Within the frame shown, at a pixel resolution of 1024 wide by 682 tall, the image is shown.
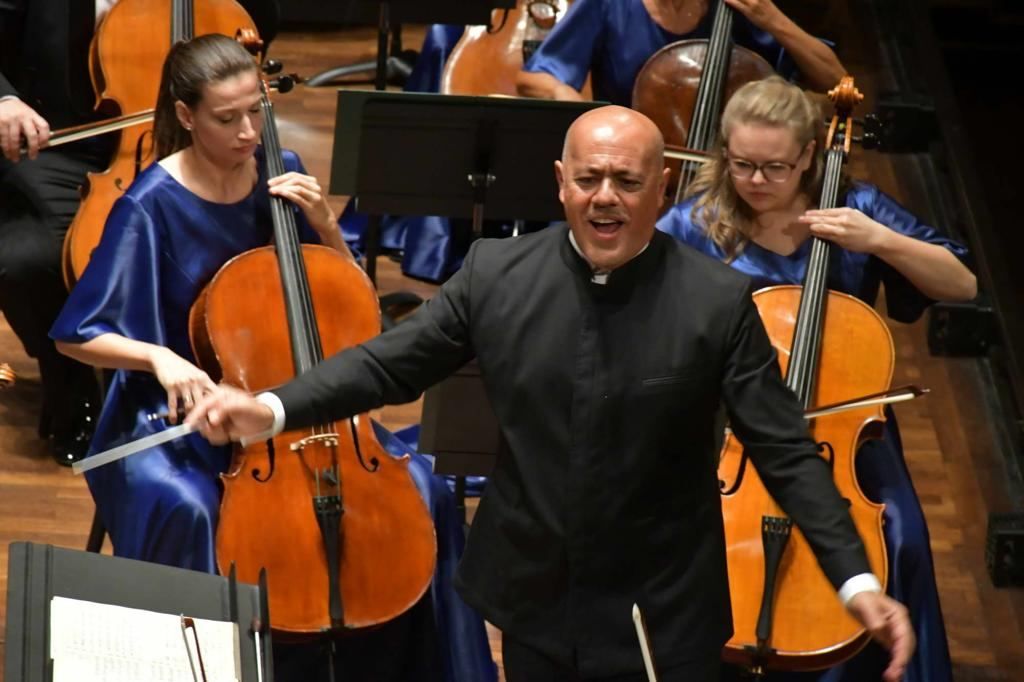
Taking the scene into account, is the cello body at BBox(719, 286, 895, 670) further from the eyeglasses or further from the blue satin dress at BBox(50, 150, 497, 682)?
the blue satin dress at BBox(50, 150, 497, 682)

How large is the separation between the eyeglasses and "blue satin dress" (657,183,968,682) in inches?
5.9

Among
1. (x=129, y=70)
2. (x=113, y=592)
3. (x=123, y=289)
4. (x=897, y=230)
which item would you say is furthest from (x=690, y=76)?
(x=113, y=592)

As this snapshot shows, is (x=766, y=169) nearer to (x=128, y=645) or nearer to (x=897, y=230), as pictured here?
(x=897, y=230)

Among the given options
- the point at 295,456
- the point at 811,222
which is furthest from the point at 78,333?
the point at 811,222

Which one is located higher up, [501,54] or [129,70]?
[501,54]

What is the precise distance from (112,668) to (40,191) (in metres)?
2.12

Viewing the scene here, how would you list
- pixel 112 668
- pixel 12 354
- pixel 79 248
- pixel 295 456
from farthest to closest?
1. pixel 12 354
2. pixel 79 248
3. pixel 295 456
4. pixel 112 668

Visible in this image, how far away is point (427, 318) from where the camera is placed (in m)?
2.23

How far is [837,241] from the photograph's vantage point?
9.68 ft

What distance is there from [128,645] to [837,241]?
157 centimetres

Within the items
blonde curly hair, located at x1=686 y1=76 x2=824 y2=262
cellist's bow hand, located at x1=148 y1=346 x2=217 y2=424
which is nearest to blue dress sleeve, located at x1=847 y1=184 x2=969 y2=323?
blonde curly hair, located at x1=686 y1=76 x2=824 y2=262

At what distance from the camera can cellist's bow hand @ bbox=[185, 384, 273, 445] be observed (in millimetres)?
2055

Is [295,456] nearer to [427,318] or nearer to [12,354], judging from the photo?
[427,318]

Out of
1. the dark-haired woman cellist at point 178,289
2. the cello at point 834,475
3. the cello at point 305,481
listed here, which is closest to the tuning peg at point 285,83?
the dark-haired woman cellist at point 178,289
